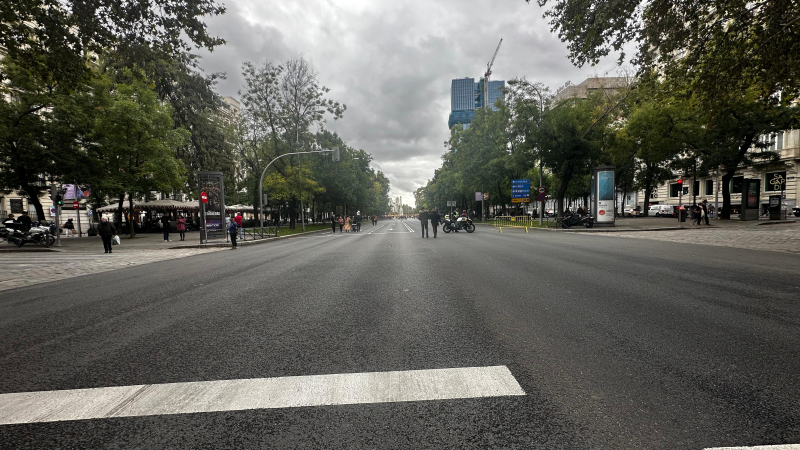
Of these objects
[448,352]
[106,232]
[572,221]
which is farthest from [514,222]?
[448,352]

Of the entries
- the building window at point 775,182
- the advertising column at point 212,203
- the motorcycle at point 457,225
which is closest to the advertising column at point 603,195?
the motorcycle at point 457,225

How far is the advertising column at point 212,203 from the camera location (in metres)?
21.3

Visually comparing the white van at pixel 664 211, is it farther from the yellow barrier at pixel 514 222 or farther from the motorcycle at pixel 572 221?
the motorcycle at pixel 572 221

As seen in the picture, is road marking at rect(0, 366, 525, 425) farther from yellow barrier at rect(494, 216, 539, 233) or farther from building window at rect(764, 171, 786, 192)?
building window at rect(764, 171, 786, 192)

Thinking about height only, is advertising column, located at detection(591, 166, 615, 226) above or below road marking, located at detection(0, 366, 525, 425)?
above

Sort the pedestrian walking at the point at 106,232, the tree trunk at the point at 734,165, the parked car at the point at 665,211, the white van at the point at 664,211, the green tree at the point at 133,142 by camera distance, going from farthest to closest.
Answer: the white van at the point at 664,211 < the parked car at the point at 665,211 < the tree trunk at the point at 734,165 < the green tree at the point at 133,142 < the pedestrian walking at the point at 106,232

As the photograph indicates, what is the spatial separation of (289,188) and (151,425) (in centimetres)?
3331

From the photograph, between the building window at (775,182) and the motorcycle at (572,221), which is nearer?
the motorcycle at (572,221)

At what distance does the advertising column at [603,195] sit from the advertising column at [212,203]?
24.6 metres

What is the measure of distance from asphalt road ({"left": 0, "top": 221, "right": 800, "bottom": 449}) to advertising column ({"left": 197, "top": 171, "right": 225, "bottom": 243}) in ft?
49.4

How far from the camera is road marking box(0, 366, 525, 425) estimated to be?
7.41 ft

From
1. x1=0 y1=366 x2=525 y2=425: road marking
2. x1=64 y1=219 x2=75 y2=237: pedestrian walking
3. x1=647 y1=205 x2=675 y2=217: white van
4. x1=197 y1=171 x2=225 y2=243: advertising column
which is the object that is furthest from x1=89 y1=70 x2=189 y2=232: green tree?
x1=647 y1=205 x2=675 y2=217: white van

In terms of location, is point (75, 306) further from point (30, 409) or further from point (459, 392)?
point (459, 392)

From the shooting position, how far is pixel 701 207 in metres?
26.4
